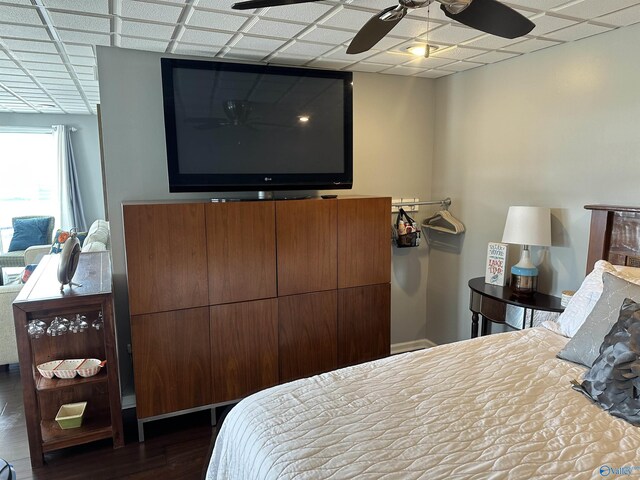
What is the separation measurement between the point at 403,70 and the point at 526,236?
1571mm

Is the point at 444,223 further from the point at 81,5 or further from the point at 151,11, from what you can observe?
the point at 81,5

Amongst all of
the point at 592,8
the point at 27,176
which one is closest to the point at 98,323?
the point at 592,8

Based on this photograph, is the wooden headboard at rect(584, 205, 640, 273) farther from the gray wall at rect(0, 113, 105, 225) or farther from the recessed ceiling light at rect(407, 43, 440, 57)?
the gray wall at rect(0, 113, 105, 225)

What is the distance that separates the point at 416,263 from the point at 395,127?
1191mm

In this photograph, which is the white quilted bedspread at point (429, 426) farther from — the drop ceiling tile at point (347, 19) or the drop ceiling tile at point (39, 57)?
the drop ceiling tile at point (39, 57)

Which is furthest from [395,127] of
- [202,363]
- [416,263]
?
[202,363]

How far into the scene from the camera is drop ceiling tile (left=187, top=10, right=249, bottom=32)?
2.08 meters

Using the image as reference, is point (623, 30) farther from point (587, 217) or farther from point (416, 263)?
point (416, 263)

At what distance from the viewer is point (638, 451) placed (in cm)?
135

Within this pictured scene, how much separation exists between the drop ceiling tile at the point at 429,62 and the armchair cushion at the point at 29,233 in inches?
214

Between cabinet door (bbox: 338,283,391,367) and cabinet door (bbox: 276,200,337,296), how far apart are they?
22cm

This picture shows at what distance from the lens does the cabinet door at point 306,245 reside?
2783mm

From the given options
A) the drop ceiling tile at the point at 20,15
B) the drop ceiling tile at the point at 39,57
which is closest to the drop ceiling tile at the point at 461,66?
the drop ceiling tile at the point at 20,15

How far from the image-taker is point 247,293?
272cm
